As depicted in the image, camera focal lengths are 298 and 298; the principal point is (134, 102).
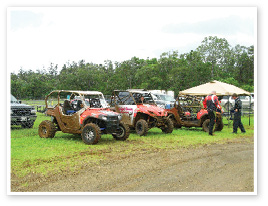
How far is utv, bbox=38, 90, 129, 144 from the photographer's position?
8984 millimetres

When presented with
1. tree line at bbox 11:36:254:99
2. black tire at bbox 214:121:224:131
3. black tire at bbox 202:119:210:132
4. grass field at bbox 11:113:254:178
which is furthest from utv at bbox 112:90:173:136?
tree line at bbox 11:36:254:99

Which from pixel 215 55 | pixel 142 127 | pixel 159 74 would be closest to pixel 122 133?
pixel 142 127

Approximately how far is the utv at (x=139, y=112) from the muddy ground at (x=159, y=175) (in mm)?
3290

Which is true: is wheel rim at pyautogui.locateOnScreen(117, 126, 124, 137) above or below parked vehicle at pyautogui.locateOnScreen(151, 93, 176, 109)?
below

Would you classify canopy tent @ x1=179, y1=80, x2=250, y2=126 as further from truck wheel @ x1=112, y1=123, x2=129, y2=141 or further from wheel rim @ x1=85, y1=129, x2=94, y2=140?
wheel rim @ x1=85, y1=129, x2=94, y2=140

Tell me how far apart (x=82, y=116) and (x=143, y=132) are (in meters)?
2.60

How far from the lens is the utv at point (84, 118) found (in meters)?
8.98

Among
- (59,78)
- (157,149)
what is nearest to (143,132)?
(157,149)

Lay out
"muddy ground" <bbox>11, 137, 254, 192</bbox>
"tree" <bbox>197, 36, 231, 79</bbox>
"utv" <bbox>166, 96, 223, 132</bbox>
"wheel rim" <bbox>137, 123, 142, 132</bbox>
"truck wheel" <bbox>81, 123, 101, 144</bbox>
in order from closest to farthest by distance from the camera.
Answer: "muddy ground" <bbox>11, 137, 254, 192</bbox> < "truck wheel" <bbox>81, 123, 101, 144</bbox> < "wheel rim" <bbox>137, 123, 142, 132</bbox> < "utv" <bbox>166, 96, 223, 132</bbox> < "tree" <bbox>197, 36, 231, 79</bbox>

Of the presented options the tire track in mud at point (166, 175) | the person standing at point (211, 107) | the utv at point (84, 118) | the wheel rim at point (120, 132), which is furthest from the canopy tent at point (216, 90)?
the tire track in mud at point (166, 175)

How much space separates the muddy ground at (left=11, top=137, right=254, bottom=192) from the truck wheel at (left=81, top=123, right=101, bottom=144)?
4.72 feet

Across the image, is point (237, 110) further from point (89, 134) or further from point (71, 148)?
point (71, 148)
